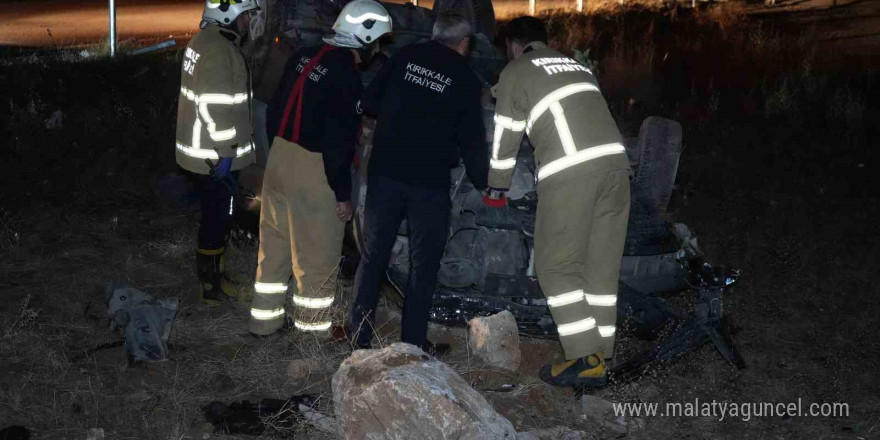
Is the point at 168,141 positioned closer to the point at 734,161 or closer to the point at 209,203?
the point at 209,203

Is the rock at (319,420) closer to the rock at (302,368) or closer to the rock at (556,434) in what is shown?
the rock at (302,368)

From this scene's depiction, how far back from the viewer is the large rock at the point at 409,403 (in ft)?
12.2

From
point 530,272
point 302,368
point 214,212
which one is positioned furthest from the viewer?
point 214,212

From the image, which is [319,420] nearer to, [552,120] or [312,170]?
[312,170]

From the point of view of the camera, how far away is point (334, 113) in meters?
4.75

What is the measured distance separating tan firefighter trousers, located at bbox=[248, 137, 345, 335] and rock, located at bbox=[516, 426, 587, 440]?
144cm

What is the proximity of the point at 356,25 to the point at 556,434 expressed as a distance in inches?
86.0

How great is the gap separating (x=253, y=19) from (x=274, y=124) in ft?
5.89

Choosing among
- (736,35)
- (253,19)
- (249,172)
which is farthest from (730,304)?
(736,35)

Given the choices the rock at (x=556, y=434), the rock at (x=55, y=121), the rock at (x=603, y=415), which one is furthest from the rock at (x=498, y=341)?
the rock at (x=55, y=121)

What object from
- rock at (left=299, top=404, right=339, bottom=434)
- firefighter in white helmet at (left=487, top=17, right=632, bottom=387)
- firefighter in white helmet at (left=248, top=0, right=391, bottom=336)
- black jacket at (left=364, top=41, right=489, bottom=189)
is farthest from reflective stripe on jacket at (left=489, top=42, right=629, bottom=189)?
rock at (left=299, top=404, right=339, bottom=434)

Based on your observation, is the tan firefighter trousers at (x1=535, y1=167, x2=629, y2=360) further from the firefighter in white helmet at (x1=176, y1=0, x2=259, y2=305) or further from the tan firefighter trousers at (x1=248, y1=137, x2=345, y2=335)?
the firefighter in white helmet at (x1=176, y1=0, x2=259, y2=305)

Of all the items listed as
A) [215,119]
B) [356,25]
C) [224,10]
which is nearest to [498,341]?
[356,25]

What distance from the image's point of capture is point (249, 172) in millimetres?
6340
